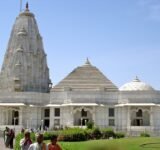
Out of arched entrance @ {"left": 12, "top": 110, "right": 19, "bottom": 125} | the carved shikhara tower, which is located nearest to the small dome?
the carved shikhara tower

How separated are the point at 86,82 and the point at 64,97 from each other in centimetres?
603

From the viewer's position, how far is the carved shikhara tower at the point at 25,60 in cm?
6328

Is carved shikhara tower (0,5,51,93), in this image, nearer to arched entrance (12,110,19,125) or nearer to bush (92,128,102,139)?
arched entrance (12,110,19,125)

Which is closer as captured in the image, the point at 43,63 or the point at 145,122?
the point at 145,122

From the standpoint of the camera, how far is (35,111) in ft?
197

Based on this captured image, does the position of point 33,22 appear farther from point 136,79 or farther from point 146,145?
point 146,145

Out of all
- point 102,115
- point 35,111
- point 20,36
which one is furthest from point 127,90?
point 20,36

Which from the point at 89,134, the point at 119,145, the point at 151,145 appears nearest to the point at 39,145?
the point at 119,145

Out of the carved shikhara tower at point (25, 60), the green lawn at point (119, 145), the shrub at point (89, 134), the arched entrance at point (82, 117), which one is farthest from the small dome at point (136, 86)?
the green lawn at point (119, 145)

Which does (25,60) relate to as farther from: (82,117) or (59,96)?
(82,117)

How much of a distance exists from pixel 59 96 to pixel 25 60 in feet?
26.5

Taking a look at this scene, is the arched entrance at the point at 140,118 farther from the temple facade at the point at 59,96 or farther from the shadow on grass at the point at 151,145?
the shadow on grass at the point at 151,145

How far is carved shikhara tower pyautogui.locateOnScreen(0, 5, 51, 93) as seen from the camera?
208 feet

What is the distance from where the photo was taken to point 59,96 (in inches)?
2394
